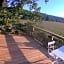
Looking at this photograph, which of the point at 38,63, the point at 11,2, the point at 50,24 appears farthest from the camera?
the point at 50,24

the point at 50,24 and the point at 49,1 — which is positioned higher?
the point at 49,1

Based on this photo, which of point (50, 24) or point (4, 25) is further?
point (50, 24)

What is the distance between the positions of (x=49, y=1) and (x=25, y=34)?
2.34 metres

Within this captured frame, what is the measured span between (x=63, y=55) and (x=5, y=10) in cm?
927

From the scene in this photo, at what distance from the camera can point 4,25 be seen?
12.7 meters

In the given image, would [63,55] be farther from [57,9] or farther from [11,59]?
[57,9]

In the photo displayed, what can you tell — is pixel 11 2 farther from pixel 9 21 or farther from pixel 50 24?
pixel 50 24

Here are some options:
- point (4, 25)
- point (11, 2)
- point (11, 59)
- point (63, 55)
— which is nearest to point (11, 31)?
point (4, 25)

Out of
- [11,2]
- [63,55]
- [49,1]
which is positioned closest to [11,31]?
[11,2]

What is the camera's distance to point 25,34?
12.2m

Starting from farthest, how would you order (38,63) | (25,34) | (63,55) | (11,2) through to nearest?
1. (11,2)
2. (25,34)
3. (38,63)
4. (63,55)

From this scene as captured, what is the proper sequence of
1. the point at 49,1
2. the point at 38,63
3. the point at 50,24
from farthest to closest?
the point at 50,24
the point at 49,1
the point at 38,63

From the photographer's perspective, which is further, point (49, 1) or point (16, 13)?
point (16, 13)

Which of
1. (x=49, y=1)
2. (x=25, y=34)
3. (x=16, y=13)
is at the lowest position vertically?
(x=25, y=34)
